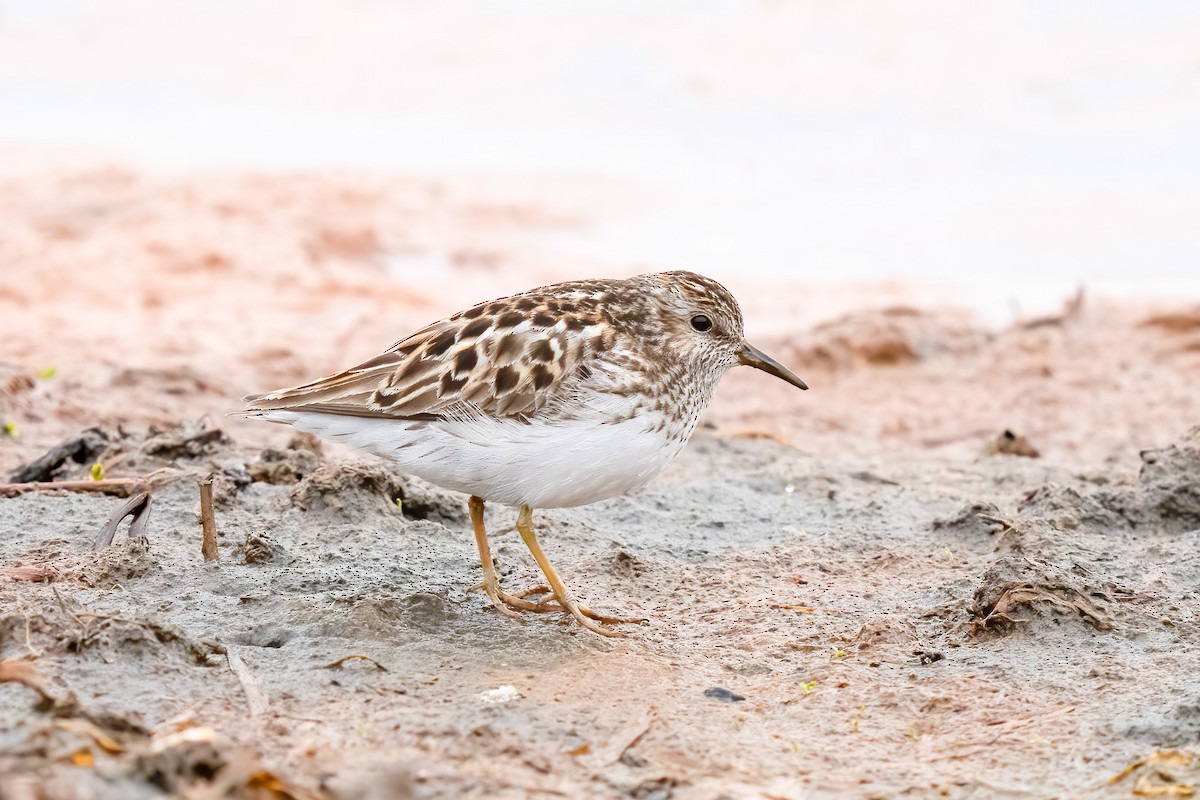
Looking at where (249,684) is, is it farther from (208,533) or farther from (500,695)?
(208,533)

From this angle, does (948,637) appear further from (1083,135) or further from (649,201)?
(1083,135)

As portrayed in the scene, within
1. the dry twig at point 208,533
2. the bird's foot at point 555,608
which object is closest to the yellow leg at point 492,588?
the bird's foot at point 555,608

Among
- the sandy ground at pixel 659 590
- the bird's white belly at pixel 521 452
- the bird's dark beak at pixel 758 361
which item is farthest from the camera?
the bird's dark beak at pixel 758 361

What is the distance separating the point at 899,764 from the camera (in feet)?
13.6

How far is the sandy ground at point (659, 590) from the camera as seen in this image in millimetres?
3969

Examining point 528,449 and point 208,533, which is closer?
point 528,449

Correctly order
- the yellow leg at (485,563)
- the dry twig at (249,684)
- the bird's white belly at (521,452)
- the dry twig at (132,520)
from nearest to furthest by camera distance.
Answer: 1. the dry twig at (249,684)
2. the bird's white belly at (521,452)
3. the yellow leg at (485,563)
4. the dry twig at (132,520)

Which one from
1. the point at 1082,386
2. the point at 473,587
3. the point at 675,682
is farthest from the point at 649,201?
the point at 675,682

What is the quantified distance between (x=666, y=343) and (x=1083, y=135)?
1191cm

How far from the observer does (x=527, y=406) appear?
5180 millimetres

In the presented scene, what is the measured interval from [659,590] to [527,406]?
1141 millimetres

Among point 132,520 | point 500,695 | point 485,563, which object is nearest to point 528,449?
point 485,563

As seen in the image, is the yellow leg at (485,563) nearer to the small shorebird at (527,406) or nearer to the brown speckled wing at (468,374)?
the small shorebird at (527,406)

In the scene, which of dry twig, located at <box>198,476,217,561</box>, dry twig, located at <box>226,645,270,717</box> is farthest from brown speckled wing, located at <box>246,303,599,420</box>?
Result: dry twig, located at <box>226,645,270,717</box>
